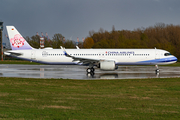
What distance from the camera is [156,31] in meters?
101

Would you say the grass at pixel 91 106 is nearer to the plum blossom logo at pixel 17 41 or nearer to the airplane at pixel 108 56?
the airplane at pixel 108 56

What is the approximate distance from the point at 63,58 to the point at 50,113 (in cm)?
2439

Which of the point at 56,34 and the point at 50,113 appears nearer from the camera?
the point at 50,113

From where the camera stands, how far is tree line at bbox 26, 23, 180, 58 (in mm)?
77406

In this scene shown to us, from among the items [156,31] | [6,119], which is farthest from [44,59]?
[156,31]

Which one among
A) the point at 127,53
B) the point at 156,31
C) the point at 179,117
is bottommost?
the point at 179,117

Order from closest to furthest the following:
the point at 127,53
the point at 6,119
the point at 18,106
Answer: the point at 6,119, the point at 18,106, the point at 127,53

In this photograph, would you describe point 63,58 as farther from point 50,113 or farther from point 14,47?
point 50,113

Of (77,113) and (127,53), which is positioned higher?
(127,53)

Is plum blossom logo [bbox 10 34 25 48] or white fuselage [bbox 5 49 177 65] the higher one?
plum blossom logo [bbox 10 34 25 48]

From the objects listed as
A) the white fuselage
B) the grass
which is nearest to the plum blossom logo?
the white fuselage

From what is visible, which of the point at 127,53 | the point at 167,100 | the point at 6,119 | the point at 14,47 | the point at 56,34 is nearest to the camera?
the point at 6,119

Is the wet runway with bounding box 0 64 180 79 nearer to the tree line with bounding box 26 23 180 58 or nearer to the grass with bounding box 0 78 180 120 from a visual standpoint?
the grass with bounding box 0 78 180 120

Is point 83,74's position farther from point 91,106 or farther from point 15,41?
point 91,106
